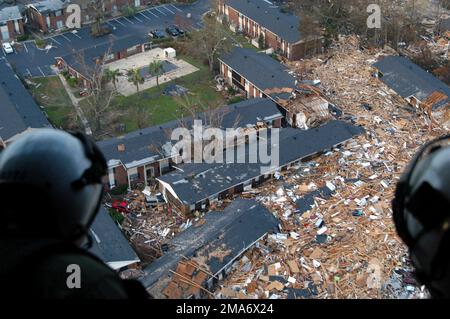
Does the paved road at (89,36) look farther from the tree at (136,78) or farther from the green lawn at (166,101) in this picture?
the green lawn at (166,101)

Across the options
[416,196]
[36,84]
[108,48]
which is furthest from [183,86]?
[416,196]

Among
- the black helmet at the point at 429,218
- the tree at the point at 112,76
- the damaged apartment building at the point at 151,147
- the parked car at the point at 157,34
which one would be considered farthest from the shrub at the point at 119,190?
the black helmet at the point at 429,218

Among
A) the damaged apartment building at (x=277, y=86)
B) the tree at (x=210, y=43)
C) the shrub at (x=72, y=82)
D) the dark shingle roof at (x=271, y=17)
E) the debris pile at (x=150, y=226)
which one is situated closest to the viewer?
the debris pile at (x=150, y=226)

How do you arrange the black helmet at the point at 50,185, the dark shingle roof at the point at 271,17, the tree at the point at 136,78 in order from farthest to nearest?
the dark shingle roof at the point at 271,17 < the tree at the point at 136,78 < the black helmet at the point at 50,185

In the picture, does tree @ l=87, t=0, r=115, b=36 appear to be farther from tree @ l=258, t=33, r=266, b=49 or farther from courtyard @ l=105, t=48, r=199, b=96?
tree @ l=258, t=33, r=266, b=49

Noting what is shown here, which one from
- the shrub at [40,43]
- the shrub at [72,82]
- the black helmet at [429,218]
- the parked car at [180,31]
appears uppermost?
the black helmet at [429,218]

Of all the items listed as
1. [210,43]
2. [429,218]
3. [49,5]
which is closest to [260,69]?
[210,43]
